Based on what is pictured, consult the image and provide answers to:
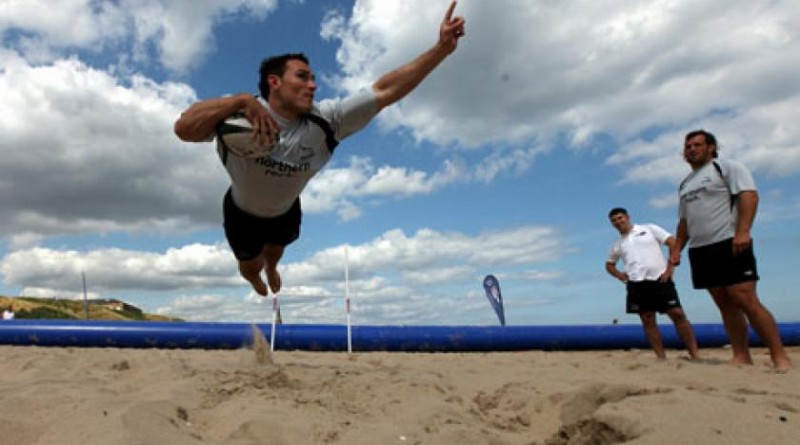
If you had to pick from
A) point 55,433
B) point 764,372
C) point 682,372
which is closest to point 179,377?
point 55,433

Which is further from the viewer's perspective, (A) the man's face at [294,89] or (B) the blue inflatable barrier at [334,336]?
(B) the blue inflatable barrier at [334,336]

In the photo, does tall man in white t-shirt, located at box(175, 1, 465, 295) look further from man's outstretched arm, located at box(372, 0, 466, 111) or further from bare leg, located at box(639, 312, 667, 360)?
bare leg, located at box(639, 312, 667, 360)

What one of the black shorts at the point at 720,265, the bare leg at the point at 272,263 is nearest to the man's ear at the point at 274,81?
the bare leg at the point at 272,263

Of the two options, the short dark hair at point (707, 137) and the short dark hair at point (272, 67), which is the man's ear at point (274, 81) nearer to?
the short dark hair at point (272, 67)

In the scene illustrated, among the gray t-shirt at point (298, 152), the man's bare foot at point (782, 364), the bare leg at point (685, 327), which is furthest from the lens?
the bare leg at point (685, 327)

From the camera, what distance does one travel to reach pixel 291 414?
96.4 inches

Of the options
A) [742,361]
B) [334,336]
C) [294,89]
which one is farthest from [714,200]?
[334,336]

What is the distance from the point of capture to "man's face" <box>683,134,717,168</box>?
440 centimetres

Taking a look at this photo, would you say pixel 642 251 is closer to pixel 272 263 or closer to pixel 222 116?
pixel 272 263

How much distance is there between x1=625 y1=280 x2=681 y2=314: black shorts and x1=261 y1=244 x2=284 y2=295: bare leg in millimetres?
3248

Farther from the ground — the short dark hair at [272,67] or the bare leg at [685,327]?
the short dark hair at [272,67]

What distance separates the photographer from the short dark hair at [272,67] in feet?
11.3

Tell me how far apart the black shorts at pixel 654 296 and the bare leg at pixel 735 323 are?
876mm

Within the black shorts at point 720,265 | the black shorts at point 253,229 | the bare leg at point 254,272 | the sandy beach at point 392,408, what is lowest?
the sandy beach at point 392,408
